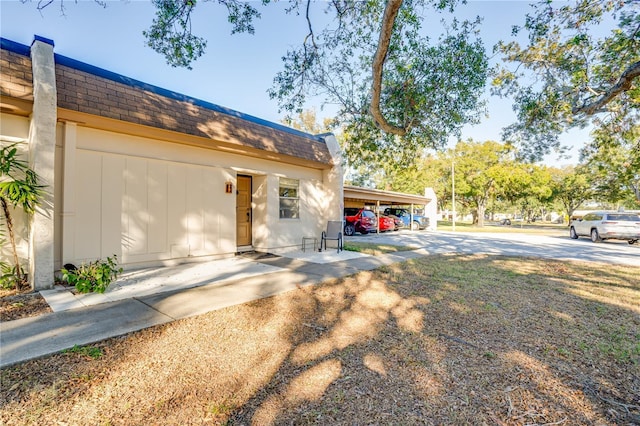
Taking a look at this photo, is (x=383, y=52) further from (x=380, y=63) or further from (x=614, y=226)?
(x=614, y=226)

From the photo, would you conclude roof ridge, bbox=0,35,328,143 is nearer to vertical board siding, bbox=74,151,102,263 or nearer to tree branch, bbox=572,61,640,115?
vertical board siding, bbox=74,151,102,263

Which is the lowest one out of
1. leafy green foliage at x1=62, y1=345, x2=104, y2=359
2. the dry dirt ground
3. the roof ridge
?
the dry dirt ground

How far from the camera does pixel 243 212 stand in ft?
28.1

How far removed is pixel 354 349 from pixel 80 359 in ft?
8.02

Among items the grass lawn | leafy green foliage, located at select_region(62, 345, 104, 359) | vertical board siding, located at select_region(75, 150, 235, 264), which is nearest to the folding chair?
vertical board siding, located at select_region(75, 150, 235, 264)

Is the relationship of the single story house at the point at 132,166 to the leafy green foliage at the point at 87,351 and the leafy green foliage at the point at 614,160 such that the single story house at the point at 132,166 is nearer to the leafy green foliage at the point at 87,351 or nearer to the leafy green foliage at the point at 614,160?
the leafy green foliage at the point at 87,351

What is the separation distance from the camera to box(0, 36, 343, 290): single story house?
4391 millimetres

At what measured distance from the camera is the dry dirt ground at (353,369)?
1981mm

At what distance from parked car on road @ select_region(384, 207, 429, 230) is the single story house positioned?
1462 cm

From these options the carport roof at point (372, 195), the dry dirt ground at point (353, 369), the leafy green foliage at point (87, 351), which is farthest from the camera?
the carport roof at point (372, 195)

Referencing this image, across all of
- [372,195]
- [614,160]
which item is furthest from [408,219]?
[614,160]

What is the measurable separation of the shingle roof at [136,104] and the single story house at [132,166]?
0.07 ft

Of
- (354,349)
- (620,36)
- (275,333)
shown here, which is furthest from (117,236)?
(620,36)

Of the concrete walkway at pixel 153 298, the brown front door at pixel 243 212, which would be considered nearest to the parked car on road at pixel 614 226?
the concrete walkway at pixel 153 298
